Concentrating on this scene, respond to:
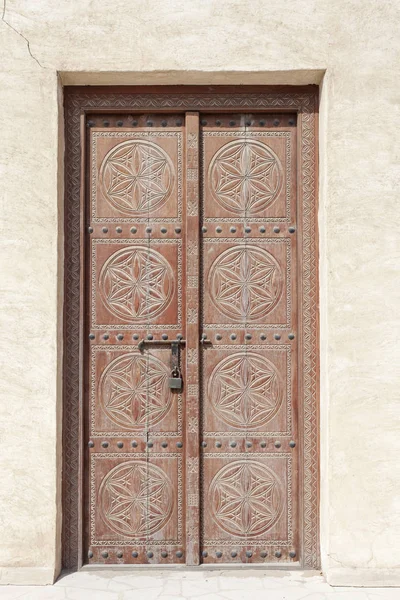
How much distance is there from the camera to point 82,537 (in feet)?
10.8

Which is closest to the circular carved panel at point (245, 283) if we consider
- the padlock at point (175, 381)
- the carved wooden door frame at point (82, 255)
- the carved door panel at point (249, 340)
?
the carved door panel at point (249, 340)

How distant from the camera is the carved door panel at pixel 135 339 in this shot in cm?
331

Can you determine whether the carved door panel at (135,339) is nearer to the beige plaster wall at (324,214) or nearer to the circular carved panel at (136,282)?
the circular carved panel at (136,282)

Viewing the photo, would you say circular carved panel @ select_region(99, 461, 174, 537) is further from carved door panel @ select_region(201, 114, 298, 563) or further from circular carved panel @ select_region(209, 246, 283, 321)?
circular carved panel @ select_region(209, 246, 283, 321)

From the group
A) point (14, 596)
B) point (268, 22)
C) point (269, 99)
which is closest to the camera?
point (14, 596)

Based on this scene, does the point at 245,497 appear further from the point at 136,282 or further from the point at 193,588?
the point at 136,282

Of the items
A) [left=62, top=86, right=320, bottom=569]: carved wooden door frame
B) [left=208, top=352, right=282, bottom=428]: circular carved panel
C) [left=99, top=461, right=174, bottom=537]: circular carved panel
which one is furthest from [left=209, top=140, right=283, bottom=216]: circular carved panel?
[left=99, top=461, right=174, bottom=537]: circular carved panel

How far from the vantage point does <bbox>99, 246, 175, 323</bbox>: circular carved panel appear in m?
3.34

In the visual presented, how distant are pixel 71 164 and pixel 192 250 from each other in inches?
31.4

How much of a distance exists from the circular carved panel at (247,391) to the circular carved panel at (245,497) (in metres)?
0.24

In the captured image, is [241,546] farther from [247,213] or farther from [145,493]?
[247,213]

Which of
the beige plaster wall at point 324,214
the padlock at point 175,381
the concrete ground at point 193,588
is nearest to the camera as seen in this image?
the concrete ground at point 193,588

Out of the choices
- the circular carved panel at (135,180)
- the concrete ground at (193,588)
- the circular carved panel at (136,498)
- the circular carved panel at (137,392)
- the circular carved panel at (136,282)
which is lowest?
the concrete ground at (193,588)

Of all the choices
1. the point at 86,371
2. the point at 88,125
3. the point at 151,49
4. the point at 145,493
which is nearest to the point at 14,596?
the point at 145,493
